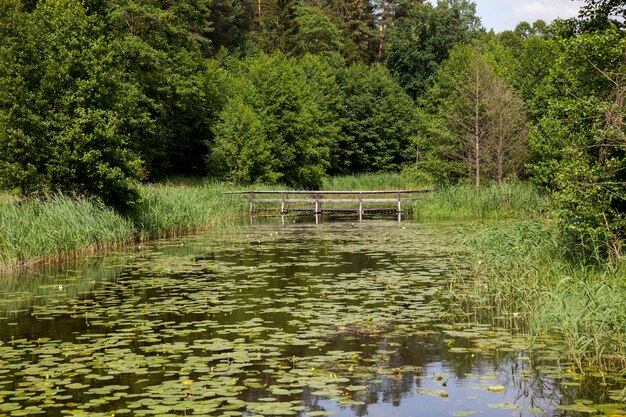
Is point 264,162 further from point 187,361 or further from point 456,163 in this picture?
point 187,361

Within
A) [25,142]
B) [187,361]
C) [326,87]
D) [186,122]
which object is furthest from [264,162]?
[187,361]

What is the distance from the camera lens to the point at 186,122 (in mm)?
54312

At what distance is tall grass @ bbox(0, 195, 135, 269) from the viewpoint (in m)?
18.8

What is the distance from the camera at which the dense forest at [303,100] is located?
13844 mm

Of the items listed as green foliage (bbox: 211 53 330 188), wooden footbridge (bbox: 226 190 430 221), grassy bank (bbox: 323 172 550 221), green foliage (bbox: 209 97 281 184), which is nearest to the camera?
grassy bank (bbox: 323 172 550 221)

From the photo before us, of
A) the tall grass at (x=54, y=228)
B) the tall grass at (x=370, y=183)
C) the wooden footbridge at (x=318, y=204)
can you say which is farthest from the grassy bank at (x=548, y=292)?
the tall grass at (x=370, y=183)

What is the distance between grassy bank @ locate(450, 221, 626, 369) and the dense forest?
0.73 m

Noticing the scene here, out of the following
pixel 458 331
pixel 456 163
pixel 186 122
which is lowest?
pixel 458 331

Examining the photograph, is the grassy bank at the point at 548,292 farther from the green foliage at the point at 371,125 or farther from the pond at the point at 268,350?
the green foliage at the point at 371,125

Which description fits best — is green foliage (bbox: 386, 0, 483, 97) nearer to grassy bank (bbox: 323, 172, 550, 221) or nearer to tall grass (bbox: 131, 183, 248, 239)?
grassy bank (bbox: 323, 172, 550, 221)

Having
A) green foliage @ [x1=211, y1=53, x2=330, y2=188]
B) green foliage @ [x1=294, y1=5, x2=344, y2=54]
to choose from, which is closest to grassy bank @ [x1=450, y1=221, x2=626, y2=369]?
green foliage @ [x1=211, y1=53, x2=330, y2=188]

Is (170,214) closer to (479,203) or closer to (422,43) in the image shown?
(479,203)

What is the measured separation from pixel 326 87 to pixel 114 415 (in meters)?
62.9

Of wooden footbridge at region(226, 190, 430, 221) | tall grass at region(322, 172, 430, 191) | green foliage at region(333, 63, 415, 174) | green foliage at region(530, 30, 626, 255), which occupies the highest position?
green foliage at region(333, 63, 415, 174)
